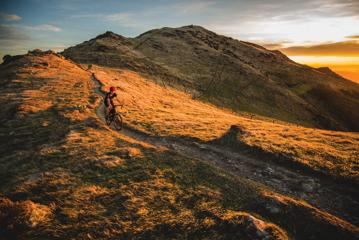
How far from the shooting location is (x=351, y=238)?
36.7ft

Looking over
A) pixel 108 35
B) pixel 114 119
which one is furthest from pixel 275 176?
pixel 108 35

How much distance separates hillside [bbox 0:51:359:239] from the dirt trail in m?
0.23

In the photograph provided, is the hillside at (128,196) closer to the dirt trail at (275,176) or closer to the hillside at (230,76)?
the dirt trail at (275,176)

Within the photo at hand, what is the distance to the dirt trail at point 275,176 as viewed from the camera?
13789 mm

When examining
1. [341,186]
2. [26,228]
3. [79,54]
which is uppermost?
[79,54]

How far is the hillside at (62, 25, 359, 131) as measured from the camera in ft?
240

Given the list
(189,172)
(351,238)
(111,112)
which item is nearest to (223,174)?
(189,172)

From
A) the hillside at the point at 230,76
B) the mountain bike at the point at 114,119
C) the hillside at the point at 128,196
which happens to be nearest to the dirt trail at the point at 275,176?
the hillside at the point at 128,196

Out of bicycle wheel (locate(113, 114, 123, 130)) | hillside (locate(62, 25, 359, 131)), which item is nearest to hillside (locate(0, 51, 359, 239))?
bicycle wheel (locate(113, 114, 123, 130))

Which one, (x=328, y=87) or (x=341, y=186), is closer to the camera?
(x=341, y=186)

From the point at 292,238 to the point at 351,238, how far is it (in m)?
2.69

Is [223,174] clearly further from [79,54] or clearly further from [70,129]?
[79,54]

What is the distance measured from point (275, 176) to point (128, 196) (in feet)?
31.8

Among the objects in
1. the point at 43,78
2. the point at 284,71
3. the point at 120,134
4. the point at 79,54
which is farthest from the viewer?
the point at 284,71
